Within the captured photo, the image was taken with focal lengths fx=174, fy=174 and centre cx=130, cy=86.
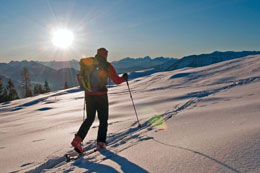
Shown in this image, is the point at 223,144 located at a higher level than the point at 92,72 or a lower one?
lower

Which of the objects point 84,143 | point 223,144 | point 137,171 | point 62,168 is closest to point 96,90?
point 84,143

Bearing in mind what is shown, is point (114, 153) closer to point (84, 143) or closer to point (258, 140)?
point (84, 143)

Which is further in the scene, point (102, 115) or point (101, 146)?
point (102, 115)

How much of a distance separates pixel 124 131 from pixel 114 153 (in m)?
1.32

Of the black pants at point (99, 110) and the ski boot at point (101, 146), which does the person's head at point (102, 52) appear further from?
the ski boot at point (101, 146)

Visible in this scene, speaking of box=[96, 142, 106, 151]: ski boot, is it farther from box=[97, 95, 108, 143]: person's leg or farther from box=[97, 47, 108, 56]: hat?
box=[97, 47, 108, 56]: hat

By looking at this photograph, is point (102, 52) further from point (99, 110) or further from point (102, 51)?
point (99, 110)

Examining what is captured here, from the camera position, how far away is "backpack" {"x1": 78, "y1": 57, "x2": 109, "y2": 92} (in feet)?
10.7

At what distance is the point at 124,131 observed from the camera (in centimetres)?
406

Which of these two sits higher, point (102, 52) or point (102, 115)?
point (102, 52)

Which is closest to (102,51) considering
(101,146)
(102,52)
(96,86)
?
(102,52)

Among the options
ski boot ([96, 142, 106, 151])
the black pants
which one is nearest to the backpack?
the black pants

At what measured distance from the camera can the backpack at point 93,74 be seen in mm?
3254

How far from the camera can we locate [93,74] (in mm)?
3266
